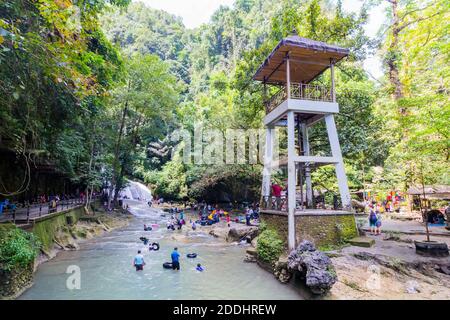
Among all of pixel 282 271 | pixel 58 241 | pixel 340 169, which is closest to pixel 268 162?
pixel 340 169

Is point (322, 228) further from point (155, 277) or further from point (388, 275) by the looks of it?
point (155, 277)

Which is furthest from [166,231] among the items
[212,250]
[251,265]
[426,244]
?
[426,244]

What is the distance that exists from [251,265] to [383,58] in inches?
553

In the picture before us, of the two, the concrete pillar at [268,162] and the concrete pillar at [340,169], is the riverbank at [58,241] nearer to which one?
the concrete pillar at [268,162]

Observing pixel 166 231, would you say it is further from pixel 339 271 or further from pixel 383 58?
pixel 383 58

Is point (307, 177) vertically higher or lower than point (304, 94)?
lower

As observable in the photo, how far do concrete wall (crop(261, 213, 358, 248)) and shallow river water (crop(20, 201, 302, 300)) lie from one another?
2.10 m

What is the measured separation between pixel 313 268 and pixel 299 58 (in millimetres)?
9271

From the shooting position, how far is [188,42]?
8194 cm

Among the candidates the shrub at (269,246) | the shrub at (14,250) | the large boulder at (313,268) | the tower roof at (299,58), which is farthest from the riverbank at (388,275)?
the shrub at (14,250)

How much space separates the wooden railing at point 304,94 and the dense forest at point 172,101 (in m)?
3.15

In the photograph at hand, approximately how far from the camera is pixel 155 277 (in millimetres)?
11734

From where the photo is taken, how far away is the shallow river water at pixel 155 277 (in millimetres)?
9562

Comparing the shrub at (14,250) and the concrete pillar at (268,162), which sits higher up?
the concrete pillar at (268,162)
